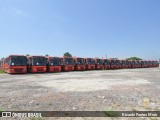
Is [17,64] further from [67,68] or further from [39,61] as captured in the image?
[67,68]

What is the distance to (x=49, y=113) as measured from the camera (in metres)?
5.65

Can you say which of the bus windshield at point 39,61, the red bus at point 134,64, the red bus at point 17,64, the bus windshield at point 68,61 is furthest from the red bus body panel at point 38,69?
the red bus at point 134,64

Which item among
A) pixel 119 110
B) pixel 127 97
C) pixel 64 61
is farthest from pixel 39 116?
pixel 64 61

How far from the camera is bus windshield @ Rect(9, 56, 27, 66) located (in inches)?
901

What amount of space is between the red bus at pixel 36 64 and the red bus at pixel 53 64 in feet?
3.19

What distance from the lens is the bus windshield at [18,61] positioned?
22.9 meters

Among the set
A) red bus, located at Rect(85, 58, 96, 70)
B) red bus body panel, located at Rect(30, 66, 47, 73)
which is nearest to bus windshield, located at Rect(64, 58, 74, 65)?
red bus, located at Rect(85, 58, 96, 70)

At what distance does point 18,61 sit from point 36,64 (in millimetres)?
2413

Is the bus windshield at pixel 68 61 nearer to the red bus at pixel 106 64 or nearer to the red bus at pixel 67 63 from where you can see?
the red bus at pixel 67 63

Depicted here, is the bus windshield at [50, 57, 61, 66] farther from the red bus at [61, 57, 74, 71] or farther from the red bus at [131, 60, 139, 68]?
the red bus at [131, 60, 139, 68]

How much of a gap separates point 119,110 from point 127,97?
1921mm

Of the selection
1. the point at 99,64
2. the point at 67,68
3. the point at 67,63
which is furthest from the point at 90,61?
the point at 67,68

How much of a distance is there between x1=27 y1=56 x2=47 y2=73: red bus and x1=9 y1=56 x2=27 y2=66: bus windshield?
0.87 metres

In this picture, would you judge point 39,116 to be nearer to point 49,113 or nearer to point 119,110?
point 49,113
